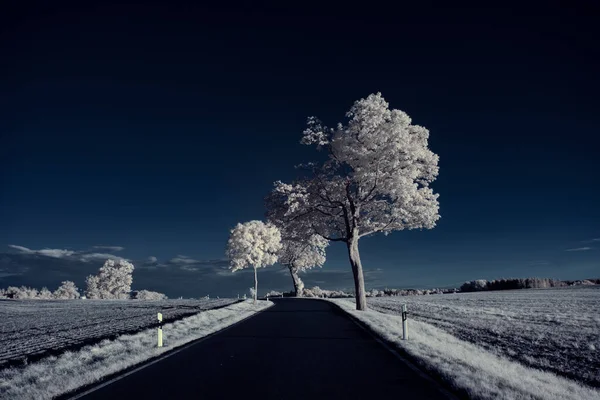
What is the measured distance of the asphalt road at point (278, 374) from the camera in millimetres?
7398

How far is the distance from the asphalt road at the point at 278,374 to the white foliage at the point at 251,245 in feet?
136

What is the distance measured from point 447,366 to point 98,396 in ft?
22.2

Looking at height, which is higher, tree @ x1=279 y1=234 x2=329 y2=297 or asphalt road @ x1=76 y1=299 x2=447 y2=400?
tree @ x1=279 y1=234 x2=329 y2=297

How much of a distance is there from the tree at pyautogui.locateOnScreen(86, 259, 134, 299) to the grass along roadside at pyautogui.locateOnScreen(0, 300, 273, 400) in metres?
82.1

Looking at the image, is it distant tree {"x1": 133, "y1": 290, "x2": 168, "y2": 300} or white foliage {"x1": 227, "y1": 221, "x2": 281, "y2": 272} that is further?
distant tree {"x1": 133, "y1": 290, "x2": 168, "y2": 300}

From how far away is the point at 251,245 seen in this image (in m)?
56.0

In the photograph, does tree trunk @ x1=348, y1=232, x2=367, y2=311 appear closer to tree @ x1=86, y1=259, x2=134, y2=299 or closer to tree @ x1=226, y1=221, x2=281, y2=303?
tree @ x1=226, y1=221, x2=281, y2=303

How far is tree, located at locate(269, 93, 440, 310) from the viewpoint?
91.9 ft

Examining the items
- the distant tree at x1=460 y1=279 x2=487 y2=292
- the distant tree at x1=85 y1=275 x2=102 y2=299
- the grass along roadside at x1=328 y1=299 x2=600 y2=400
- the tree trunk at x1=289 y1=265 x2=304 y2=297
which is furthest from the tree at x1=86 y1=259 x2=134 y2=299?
the grass along roadside at x1=328 y1=299 x2=600 y2=400

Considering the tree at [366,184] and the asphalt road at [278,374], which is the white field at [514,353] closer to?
the asphalt road at [278,374]

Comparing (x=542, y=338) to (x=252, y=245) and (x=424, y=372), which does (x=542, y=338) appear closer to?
(x=424, y=372)

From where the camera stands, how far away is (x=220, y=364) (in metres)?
10.2

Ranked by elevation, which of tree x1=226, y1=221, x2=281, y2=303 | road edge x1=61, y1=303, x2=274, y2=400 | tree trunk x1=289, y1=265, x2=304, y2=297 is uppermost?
tree x1=226, y1=221, x2=281, y2=303

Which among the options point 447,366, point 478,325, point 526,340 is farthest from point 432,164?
point 447,366
